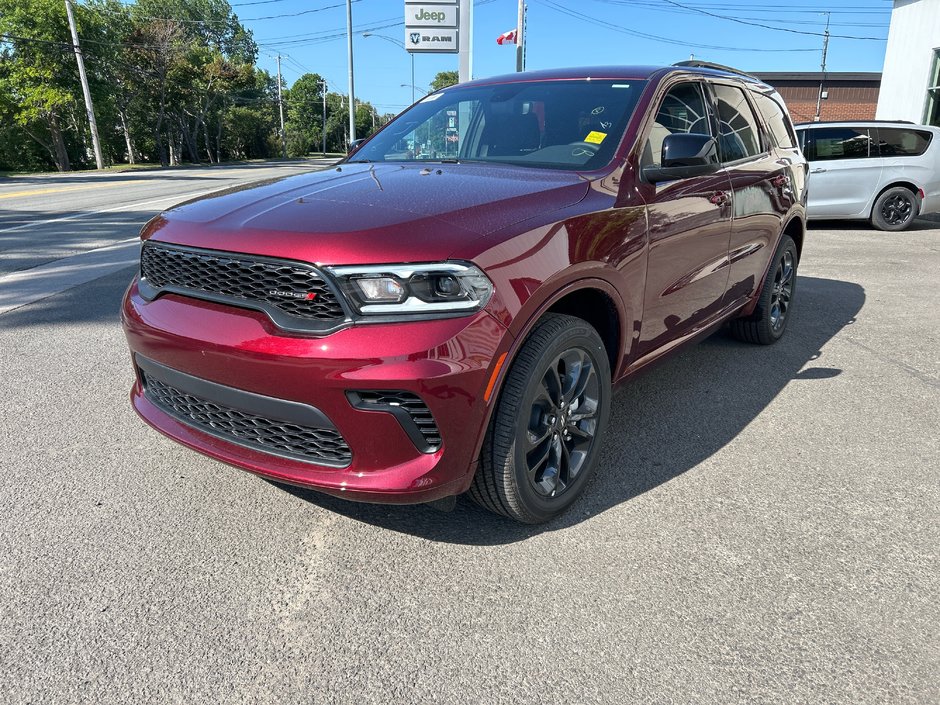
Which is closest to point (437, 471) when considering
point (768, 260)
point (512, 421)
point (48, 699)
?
point (512, 421)

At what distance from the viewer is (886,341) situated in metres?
5.25

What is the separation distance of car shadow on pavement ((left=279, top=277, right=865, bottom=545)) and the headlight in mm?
979

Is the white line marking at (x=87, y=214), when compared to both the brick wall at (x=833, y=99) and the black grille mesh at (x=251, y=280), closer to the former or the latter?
the black grille mesh at (x=251, y=280)

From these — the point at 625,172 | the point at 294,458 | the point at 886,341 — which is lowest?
the point at 886,341

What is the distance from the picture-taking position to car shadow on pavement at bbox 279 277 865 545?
2.67 meters

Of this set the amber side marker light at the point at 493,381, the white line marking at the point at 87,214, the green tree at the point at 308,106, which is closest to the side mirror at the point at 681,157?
the amber side marker light at the point at 493,381

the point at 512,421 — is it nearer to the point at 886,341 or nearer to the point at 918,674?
the point at 918,674

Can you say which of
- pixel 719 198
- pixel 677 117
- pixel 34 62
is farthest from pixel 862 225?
pixel 34 62

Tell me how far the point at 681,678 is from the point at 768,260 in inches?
133

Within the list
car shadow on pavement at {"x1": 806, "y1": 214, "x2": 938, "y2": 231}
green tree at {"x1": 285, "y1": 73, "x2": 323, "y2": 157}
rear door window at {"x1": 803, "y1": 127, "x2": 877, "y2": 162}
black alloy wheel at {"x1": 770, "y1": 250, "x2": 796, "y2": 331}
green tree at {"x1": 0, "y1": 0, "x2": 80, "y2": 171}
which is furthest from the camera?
green tree at {"x1": 285, "y1": 73, "x2": 323, "y2": 157}

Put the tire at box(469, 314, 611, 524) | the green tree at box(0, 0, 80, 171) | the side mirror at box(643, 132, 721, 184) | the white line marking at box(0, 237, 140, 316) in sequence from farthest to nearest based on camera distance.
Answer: the green tree at box(0, 0, 80, 171)
the white line marking at box(0, 237, 140, 316)
the side mirror at box(643, 132, 721, 184)
the tire at box(469, 314, 611, 524)

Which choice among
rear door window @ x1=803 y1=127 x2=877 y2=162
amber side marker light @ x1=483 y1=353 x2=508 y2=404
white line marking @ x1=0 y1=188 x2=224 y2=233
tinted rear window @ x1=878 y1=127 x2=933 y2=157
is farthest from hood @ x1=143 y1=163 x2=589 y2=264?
tinted rear window @ x1=878 y1=127 x2=933 y2=157

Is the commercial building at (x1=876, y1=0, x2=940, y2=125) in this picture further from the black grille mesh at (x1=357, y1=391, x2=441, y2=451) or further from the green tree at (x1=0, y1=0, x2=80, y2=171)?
the green tree at (x1=0, y1=0, x2=80, y2=171)

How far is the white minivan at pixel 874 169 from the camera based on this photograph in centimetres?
1096
